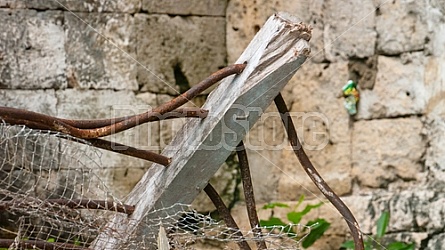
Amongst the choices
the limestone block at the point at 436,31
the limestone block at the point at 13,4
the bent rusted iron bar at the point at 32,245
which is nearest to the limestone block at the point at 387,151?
the limestone block at the point at 436,31

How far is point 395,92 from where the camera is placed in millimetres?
2482

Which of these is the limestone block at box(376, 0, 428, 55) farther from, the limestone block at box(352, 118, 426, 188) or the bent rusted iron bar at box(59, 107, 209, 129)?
the bent rusted iron bar at box(59, 107, 209, 129)

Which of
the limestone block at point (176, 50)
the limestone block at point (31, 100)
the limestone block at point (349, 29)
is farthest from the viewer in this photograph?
the limestone block at point (176, 50)

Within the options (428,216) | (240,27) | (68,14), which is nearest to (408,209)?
(428,216)

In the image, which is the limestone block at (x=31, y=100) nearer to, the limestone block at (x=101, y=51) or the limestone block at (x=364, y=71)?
the limestone block at (x=101, y=51)

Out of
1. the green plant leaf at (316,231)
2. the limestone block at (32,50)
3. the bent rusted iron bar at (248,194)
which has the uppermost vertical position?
the limestone block at (32,50)

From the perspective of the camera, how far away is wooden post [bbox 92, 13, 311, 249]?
4.20ft

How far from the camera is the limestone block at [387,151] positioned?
2.44m

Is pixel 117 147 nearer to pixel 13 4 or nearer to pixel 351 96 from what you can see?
pixel 351 96

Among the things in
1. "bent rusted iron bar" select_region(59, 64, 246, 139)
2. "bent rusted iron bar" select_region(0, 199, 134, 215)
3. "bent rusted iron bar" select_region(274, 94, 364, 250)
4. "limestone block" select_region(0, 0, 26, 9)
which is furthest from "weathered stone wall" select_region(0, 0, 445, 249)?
"bent rusted iron bar" select_region(0, 199, 134, 215)

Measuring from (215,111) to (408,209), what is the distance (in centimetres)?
138

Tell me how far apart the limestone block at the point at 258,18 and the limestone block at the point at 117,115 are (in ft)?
1.55

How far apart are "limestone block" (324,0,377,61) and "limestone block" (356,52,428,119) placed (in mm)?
90

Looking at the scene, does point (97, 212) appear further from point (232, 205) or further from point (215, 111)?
point (232, 205)
